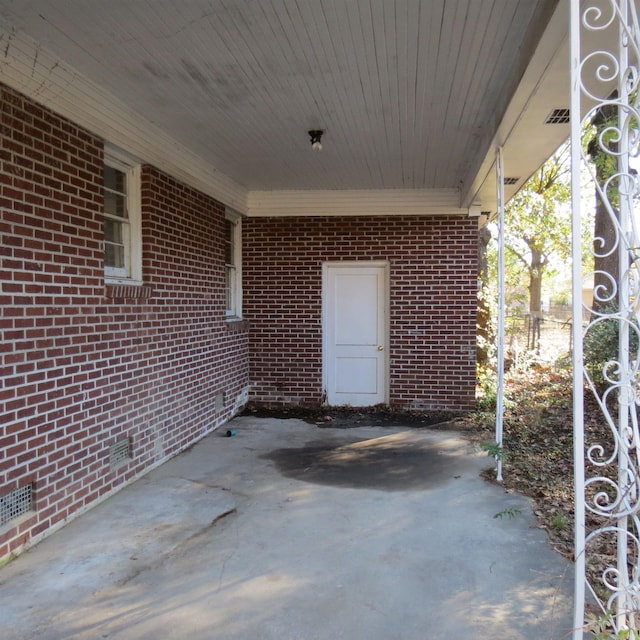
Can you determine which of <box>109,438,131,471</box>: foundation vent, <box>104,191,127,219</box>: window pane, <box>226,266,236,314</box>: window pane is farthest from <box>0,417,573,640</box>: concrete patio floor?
<box>226,266,236,314</box>: window pane

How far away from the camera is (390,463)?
513 cm

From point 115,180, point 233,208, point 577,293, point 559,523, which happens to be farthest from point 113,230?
point 559,523

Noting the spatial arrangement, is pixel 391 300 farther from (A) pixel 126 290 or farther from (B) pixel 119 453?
(B) pixel 119 453

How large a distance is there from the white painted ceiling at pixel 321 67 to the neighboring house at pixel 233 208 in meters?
0.02

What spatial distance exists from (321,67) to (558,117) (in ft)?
5.92

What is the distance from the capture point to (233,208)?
7.13 m

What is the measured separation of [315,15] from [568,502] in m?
4.06

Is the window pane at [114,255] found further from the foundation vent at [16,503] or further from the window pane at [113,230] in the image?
the foundation vent at [16,503]

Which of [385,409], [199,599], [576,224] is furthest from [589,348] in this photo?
[199,599]

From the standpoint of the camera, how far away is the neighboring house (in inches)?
125

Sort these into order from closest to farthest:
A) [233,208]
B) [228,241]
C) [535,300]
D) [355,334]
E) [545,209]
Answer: [233,208]
[228,241]
[355,334]
[545,209]
[535,300]

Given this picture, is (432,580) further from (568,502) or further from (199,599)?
(568,502)

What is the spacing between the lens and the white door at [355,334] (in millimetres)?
7828

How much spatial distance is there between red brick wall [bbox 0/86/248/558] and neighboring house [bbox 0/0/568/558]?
20 mm
